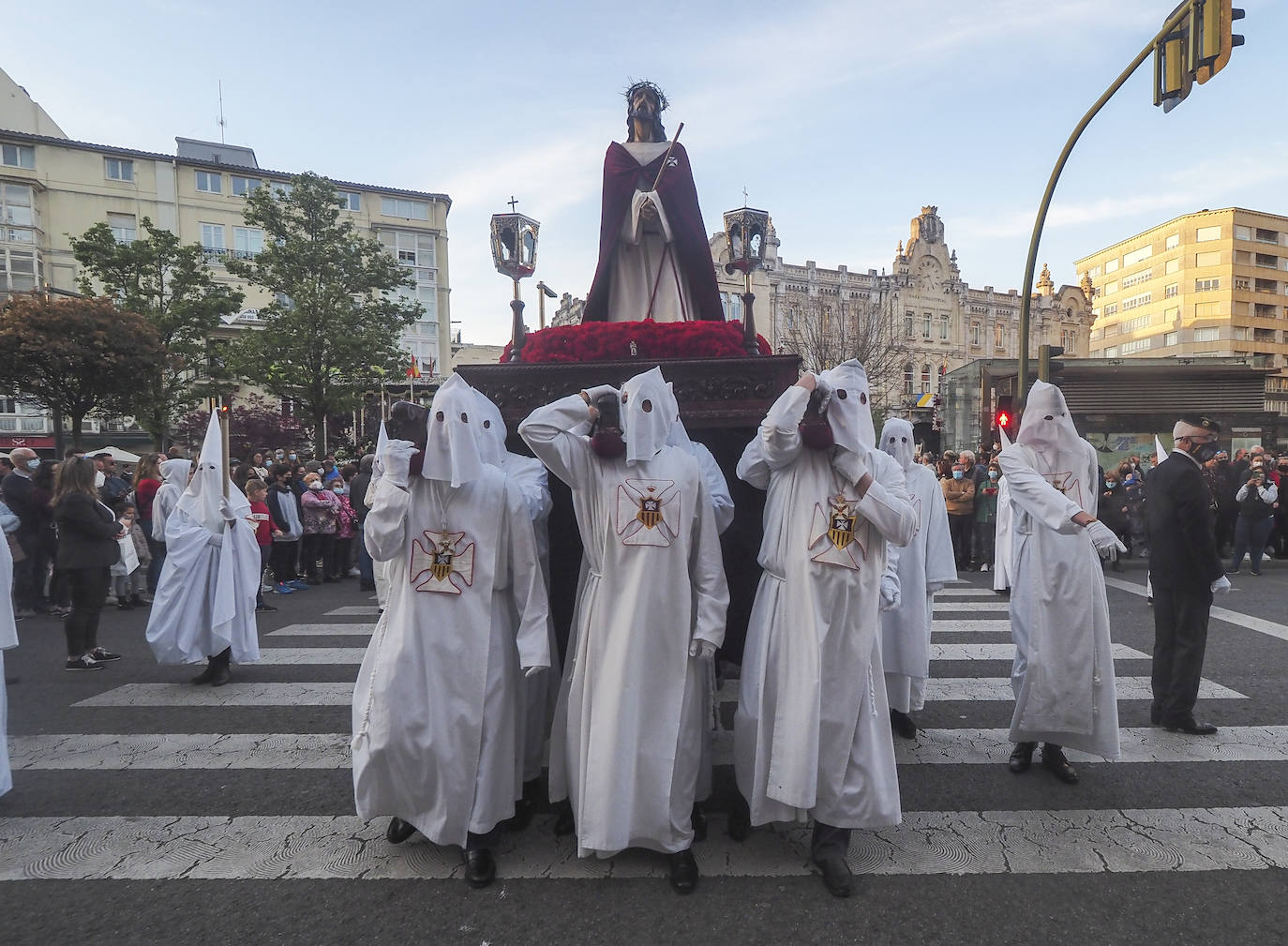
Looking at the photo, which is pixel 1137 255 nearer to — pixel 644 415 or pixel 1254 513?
pixel 1254 513

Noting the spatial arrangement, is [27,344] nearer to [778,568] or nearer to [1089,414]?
[778,568]

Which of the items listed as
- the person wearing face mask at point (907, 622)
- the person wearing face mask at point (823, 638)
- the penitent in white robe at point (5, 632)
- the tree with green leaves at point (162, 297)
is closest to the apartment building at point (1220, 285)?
the tree with green leaves at point (162, 297)

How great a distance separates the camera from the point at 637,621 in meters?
3.45

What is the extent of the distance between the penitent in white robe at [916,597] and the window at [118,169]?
47.8 m

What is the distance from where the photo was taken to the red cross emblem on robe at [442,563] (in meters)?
3.61

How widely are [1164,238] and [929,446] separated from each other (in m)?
45.3

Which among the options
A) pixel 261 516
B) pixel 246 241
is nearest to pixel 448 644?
pixel 261 516

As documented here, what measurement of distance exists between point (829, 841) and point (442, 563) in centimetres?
217

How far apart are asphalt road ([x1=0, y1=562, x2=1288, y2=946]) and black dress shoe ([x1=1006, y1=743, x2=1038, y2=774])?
0.14 metres

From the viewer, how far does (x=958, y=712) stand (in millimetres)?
5699

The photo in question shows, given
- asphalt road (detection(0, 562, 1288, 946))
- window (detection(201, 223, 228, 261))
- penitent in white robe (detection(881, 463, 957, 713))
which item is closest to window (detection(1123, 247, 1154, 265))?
window (detection(201, 223, 228, 261))

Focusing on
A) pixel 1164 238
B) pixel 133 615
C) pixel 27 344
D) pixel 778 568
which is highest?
pixel 1164 238

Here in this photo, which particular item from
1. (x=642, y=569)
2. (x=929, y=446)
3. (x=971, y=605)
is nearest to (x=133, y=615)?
(x=642, y=569)

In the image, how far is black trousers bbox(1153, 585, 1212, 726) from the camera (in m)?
5.18
